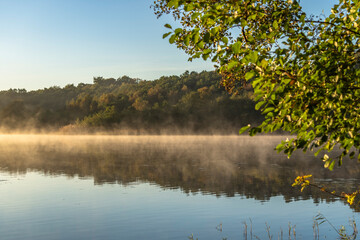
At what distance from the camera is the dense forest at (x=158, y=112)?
14800 centimetres

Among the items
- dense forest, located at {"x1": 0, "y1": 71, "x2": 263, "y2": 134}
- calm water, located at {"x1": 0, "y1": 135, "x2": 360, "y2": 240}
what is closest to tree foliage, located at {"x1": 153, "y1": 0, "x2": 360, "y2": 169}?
calm water, located at {"x1": 0, "y1": 135, "x2": 360, "y2": 240}

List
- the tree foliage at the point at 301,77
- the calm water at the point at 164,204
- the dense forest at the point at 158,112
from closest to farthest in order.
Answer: the tree foliage at the point at 301,77, the calm water at the point at 164,204, the dense forest at the point at 158,112

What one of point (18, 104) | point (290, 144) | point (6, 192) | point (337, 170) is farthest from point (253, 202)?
point (18, 104)

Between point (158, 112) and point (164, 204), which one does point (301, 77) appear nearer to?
point (164, 204)

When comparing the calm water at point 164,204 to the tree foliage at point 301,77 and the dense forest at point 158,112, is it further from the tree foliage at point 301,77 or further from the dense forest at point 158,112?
the dense forest at point 158,112

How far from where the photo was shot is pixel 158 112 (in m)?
155

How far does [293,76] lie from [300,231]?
12.1 meters

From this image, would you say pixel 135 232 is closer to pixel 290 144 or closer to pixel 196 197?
pixel 196 197

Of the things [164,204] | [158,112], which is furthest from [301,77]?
[158,112]

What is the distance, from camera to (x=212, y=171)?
140 ft

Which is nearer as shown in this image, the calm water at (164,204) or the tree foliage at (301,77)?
the tree foliage at (301,77)

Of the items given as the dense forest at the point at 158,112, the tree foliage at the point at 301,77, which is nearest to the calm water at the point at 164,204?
the tree foliage at the point at 301,77

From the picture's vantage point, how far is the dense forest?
148m

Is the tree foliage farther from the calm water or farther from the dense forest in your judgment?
the dense forest
